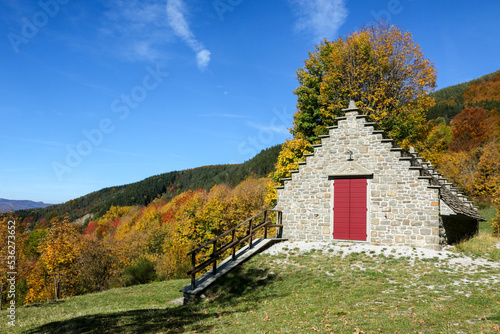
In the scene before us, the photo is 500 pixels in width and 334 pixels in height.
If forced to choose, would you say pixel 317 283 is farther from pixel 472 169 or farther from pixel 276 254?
pixel 472 169

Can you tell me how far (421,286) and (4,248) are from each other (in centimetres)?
2400

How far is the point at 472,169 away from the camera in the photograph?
128ft

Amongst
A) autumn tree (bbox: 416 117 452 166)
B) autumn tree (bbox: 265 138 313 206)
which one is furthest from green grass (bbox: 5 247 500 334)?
autumn tree (bbox: 416 117 452 166)

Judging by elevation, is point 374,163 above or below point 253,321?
above

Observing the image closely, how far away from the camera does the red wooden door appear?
14812mm

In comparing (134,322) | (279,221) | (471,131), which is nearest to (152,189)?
(471,131)

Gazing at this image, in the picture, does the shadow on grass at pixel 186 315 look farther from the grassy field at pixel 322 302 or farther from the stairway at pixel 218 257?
the stairway at pixel 218 257

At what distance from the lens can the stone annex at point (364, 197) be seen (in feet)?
44.4

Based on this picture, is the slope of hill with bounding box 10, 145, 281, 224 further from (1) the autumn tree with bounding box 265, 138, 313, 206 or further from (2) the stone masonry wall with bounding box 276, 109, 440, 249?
(2) the stone masonry wall with bounding box 276, 109, 440, 249

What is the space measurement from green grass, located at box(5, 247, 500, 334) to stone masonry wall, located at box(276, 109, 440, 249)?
2044mm

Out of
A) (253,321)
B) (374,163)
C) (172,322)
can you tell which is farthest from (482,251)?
(172,322)

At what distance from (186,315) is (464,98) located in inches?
4137

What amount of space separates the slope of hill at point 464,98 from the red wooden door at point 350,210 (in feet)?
244

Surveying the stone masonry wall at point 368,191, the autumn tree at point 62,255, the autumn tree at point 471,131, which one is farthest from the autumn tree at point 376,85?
the autumn tree at point 471,131
